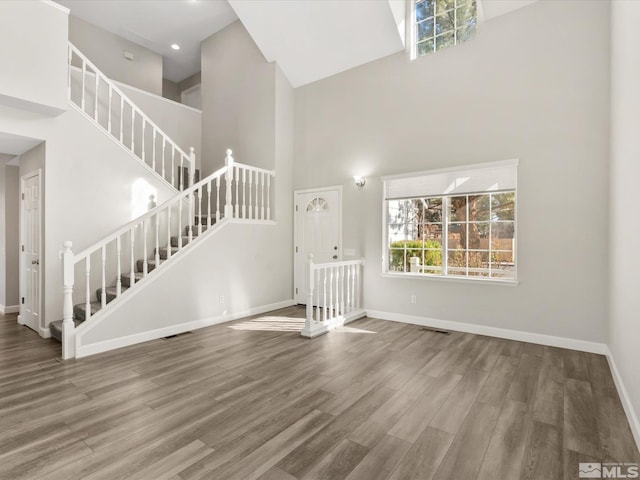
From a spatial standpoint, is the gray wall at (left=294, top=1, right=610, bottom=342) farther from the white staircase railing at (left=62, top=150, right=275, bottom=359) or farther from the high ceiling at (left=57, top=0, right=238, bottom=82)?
the high ceiling at (left=57, top=0, right=238, bottom=82)

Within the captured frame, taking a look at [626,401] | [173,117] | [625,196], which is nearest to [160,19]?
[173,117]

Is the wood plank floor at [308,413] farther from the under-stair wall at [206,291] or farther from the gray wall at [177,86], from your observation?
the gray wall at [177,86]

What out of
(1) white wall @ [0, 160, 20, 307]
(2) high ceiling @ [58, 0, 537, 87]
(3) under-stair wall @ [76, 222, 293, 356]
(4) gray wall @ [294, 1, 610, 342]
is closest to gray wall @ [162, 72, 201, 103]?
(2) high ceiling @ [58, 0, 537, 87]

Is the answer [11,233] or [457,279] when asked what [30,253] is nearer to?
[11,233]

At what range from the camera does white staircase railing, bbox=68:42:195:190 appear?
5297mm

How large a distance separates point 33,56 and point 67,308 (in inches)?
118

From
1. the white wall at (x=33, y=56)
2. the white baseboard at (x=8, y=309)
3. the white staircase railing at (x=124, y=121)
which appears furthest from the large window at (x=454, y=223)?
the white baseboard at (x=8, y=309)

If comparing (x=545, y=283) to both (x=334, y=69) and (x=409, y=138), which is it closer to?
(x=409, y=138)

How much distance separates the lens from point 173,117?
23.0 feet

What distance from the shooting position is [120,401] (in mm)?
2656

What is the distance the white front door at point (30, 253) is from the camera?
15.0 feet

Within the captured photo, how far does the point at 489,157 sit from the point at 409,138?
1226 millimetres

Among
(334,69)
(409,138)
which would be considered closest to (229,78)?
(334,69)

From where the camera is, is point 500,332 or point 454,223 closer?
point 500,332
